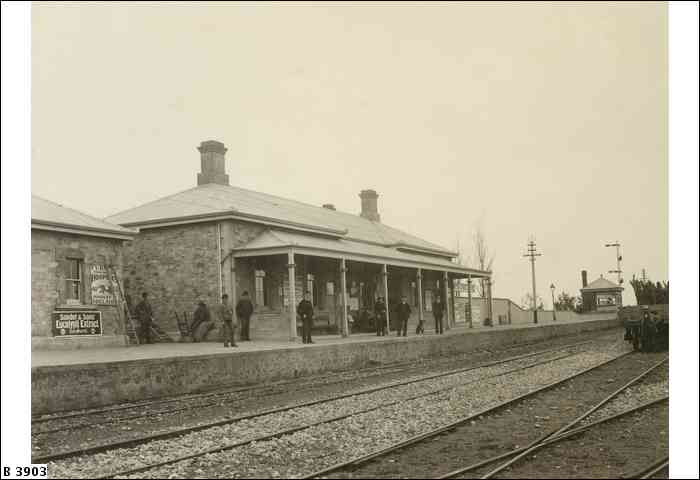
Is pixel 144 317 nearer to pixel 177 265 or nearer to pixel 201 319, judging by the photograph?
pixel 201 319

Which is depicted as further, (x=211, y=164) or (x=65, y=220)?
(x=211, y=164)

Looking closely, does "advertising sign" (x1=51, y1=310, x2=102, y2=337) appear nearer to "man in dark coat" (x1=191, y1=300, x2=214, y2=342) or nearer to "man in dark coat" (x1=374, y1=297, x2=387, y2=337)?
"man in dark coat" (x1=191, y1=300, x2=214, y2=342)

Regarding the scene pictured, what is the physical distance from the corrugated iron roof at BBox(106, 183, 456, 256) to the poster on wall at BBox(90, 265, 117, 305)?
11.6 ft

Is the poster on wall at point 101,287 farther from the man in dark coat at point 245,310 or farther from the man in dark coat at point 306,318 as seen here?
the man in dark coat at point 306,318

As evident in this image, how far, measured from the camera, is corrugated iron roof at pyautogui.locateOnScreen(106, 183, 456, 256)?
72.2 ft

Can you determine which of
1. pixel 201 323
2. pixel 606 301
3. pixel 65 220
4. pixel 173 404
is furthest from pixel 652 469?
pixel 606 301

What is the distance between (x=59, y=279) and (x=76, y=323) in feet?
3.39

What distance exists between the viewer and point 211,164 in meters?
26.2

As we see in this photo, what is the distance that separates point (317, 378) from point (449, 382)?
3.02 meters

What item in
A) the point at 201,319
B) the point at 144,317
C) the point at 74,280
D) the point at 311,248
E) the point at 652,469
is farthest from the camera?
the point at 311,248

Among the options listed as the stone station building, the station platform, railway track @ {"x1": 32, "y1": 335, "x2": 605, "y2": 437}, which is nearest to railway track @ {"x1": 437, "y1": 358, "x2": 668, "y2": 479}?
railway track @ {"x1": 32, "y1": 335, "x2": 605, "y2": 437}

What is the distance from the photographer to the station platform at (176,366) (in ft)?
35.6

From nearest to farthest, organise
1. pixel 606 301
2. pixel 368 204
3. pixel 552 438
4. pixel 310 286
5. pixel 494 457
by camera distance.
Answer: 1. pixel 494 457
2. pixel 552 438
3. pixel 310 286
4. pixel 606 301
5. pixel 368 204

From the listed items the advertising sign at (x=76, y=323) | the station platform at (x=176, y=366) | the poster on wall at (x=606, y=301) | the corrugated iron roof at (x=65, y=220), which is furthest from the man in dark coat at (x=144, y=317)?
the poster on wall at (x=606, y=301)
